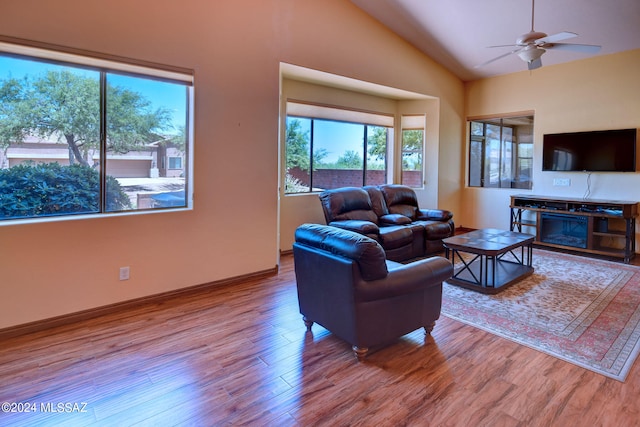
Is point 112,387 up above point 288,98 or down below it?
below

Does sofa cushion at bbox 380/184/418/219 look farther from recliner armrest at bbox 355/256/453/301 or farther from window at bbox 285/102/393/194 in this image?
recliner armrest at bbox 355/256/453/301

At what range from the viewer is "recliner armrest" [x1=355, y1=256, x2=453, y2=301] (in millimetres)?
2395

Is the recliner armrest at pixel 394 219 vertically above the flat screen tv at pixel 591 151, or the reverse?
the flat screen tv at pixel 591 151

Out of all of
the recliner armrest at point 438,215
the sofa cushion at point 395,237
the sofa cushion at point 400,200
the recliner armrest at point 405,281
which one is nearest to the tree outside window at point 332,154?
the sofa cushion at point 400,200

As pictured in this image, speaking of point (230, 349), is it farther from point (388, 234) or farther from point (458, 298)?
point (388, 234)

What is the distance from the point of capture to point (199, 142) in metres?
3.72

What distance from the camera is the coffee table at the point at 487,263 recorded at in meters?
3.83

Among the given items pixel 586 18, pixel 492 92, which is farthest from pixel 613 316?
pixel 492 92

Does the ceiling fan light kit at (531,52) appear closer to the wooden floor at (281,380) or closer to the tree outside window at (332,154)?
the wooden floor at (281,380)

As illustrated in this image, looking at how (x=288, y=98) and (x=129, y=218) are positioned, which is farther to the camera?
(x=288, y=98)

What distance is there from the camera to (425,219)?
223 inches

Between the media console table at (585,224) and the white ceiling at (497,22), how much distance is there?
2.27 metres

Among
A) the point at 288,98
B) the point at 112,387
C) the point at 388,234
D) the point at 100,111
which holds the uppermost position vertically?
the point at 288,98

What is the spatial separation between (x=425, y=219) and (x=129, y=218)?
412 centimetres
